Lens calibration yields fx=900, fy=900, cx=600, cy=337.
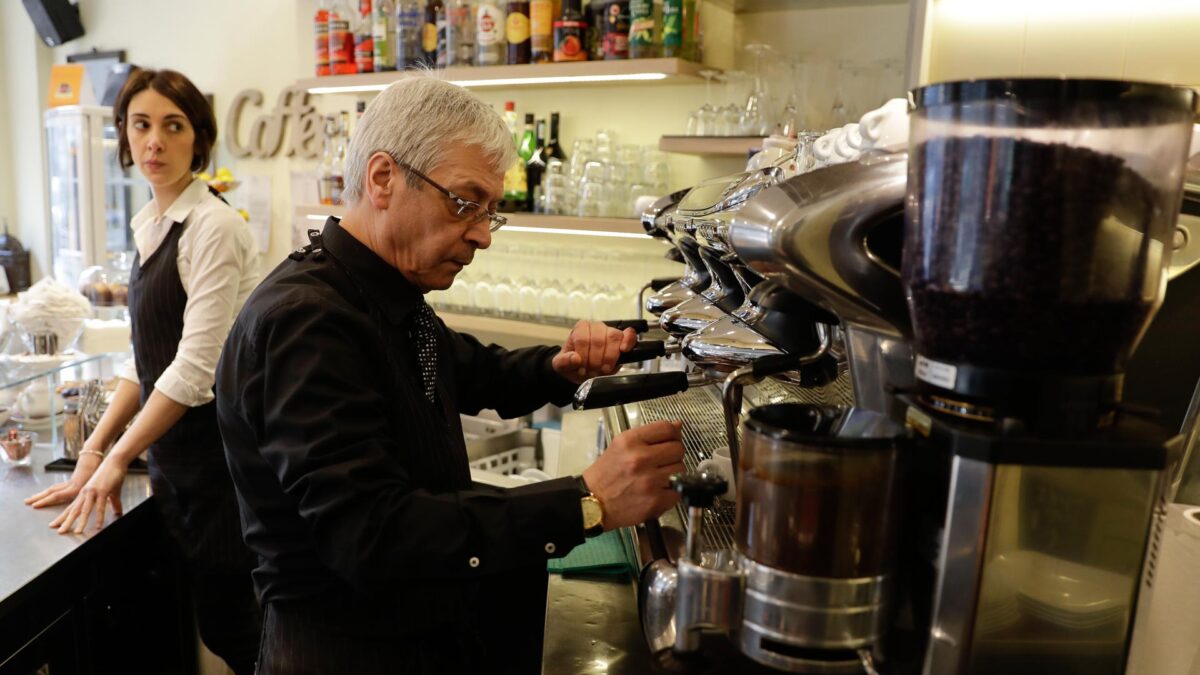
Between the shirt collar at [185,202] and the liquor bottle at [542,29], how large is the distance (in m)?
1.11

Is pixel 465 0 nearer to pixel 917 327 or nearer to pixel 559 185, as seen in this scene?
pixel 559 185

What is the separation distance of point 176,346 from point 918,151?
2.00 metres

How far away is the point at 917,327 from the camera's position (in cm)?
76

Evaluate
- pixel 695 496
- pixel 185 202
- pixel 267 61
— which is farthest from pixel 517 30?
pixel 695 496

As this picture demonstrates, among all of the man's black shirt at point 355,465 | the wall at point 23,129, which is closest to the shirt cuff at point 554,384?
the man's black shirt at point 355,465

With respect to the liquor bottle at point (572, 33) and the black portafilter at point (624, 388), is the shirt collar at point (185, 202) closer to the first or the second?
the liquor bottle at point (572, 33)

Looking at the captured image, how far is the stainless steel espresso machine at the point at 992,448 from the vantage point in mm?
662

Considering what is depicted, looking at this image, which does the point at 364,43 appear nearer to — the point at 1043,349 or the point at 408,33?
the point at 408,33

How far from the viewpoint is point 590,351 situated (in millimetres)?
1672

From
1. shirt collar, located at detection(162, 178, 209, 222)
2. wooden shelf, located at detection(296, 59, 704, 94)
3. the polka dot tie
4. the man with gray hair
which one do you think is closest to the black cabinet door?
the man with gray hair

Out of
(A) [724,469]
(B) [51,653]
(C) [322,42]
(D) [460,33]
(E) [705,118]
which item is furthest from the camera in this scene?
(C) [322,42]

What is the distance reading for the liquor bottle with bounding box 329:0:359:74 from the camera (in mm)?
3299

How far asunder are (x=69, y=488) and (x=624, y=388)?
169cm

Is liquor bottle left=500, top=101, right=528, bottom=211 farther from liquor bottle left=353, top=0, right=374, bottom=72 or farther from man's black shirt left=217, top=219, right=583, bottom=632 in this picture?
man's black shirt left=217, top=219, right=583, bottom=632
